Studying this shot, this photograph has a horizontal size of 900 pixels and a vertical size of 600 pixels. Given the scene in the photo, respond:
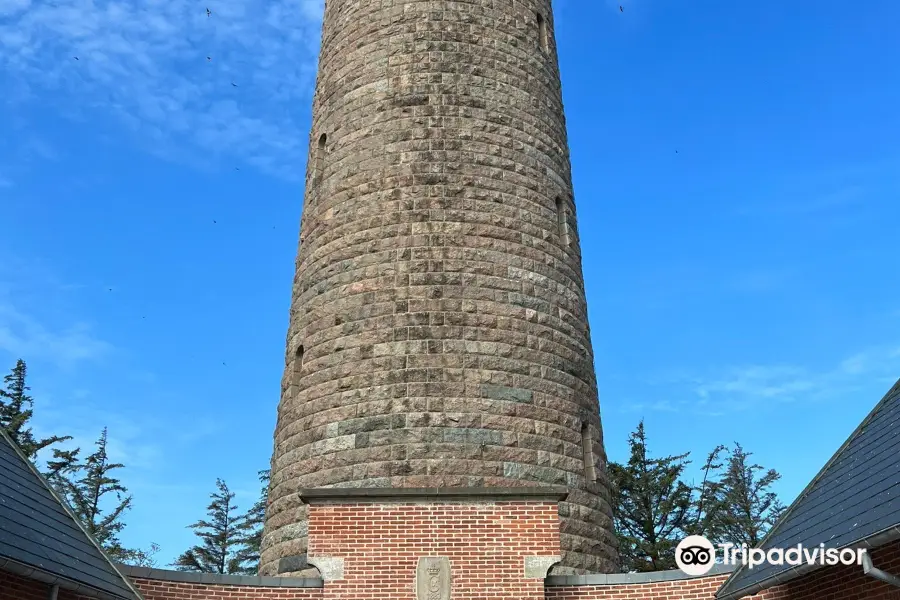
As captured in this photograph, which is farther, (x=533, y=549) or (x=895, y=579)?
(x=533, y=549)

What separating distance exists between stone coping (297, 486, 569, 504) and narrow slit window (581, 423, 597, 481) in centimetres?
281

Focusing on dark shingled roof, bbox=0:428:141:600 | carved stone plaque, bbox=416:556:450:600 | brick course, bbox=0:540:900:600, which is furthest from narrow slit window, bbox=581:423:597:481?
dark shingled roof, bbox=0:428:141:600

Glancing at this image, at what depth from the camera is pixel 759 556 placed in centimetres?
876

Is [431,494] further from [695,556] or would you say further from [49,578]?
[49,578]

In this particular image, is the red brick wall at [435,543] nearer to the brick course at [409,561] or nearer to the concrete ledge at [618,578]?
the brick course at [409,561]

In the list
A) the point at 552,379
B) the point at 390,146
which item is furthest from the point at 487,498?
the point at 390,146

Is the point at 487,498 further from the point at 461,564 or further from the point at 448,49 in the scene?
the point at 448,49

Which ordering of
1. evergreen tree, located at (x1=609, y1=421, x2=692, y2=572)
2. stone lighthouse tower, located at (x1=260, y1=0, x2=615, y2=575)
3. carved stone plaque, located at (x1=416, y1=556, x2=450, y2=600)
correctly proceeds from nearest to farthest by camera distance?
carved stone plaque, located at (x1=416, y1=556, x2=450, y2=600), stone lighthouse tower, located at (x1=260, y1=0, x2=615, y2=575), evergreen tree, located at (x1=609, y1=421, x2=692, y2=572)

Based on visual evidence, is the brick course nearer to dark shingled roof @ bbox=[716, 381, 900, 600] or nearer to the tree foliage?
dark shingled roof @ bbox=[716, 381, 900, 600]

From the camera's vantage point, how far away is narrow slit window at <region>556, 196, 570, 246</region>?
1358 cm

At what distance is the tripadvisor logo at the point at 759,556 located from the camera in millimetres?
7102

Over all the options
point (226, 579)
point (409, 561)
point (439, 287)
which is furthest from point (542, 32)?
point (226, 579)

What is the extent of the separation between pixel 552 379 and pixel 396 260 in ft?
9.28

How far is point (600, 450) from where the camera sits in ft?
41.8
